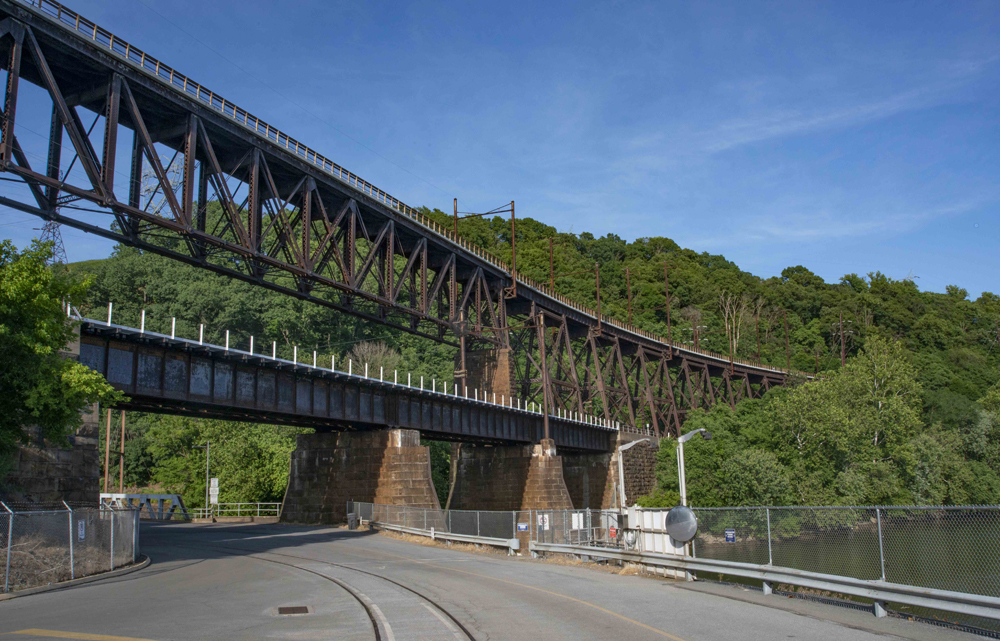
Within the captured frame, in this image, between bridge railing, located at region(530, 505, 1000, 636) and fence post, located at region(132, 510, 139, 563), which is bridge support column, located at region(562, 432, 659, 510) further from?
fence post, located at region(132, 510, 139, 563)

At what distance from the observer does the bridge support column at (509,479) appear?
55.6m

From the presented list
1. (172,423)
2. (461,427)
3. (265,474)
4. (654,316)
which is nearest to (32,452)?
(461,427)

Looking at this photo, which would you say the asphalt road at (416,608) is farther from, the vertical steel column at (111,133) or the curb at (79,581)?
the vertical steel column at (111,133)

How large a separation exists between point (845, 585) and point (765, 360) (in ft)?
415

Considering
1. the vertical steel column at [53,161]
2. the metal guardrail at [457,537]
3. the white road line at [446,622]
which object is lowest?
the metal guardrail at [457,537]

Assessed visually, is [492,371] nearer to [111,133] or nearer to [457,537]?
[457,537]

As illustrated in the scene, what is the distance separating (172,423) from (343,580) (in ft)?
209

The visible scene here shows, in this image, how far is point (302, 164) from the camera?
38312 mm

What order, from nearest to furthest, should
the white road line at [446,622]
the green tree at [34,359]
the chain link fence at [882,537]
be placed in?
the white road line at [446,622] < the chain link fence at [882,537] < the green tree at [34,359]

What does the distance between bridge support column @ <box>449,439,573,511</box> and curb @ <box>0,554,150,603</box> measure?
34.2 metres

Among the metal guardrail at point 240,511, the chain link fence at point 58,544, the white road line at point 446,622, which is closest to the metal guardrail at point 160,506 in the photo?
the metal guardrail at point 240,511

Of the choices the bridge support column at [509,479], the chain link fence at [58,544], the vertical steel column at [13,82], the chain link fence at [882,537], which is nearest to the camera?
the chain link fence at [882,537]

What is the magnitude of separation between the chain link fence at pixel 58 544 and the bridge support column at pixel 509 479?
116 feet

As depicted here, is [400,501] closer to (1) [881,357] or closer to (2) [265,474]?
(2) [265,474]
